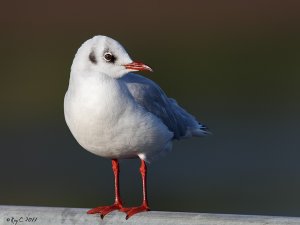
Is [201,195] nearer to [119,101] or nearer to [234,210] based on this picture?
[234,210]

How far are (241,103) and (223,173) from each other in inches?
125

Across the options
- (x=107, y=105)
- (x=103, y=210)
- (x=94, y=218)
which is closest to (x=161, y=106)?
(x=107, y=105)

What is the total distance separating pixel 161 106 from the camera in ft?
23.2

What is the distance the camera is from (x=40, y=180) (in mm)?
13023

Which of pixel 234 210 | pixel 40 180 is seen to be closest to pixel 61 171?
pixel 40 180

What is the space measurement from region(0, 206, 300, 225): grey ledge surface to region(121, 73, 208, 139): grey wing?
1.22 metres

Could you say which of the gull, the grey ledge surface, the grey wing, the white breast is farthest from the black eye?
the grey ledge surface

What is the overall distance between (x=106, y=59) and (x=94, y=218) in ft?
3.58

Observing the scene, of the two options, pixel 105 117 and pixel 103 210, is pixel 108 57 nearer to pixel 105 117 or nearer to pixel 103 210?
pixel 105 117

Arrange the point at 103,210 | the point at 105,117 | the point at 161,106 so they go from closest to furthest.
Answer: the point at 103,210, the point at 105,117, the point at 161,106

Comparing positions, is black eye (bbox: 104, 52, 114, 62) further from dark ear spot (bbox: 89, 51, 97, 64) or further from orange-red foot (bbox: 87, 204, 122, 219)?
orange-red foot (bbox: 87, 204, 122, 219)

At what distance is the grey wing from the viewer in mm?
6684

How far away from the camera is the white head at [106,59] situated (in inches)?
246

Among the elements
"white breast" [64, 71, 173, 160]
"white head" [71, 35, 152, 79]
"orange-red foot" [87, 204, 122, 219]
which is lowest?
"orange-red foot" [87, 204, 122, 219]
